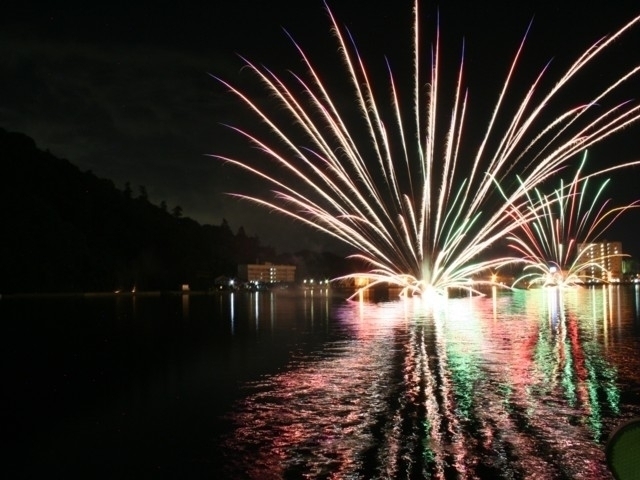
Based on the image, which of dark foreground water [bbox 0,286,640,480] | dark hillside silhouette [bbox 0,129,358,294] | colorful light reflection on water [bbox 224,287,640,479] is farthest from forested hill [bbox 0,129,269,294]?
colorful light reflection on water [bbox 224,287,640,479]

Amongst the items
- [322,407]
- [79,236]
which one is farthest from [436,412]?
[79,236]

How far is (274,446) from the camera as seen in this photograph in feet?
22.0

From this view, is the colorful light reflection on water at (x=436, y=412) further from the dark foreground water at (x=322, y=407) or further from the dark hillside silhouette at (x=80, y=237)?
the dark hillside silhouette at (x=80, y=237)

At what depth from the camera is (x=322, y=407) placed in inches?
339

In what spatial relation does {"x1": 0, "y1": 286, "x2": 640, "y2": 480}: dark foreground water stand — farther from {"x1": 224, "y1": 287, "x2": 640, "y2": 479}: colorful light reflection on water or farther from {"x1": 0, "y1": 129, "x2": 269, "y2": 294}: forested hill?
{"x1": 0, "y1": 129, "x2": 269, "y2": 294}: forested hill

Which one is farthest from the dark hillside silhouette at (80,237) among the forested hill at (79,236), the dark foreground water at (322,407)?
the dark foreground water at (322,407)

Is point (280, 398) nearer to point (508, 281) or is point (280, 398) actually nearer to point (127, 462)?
point (127, 462)

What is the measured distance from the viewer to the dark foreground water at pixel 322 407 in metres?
6.16

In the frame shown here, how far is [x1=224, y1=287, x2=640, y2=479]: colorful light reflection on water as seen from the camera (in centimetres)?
604

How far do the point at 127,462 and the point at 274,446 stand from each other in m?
1.36

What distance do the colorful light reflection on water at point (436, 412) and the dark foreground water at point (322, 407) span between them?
0.08ft

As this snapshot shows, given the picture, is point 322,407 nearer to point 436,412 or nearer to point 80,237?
point 436,412

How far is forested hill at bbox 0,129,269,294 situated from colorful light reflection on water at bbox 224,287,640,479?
6973 centimetres

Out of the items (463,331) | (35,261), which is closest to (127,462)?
(463,331)
